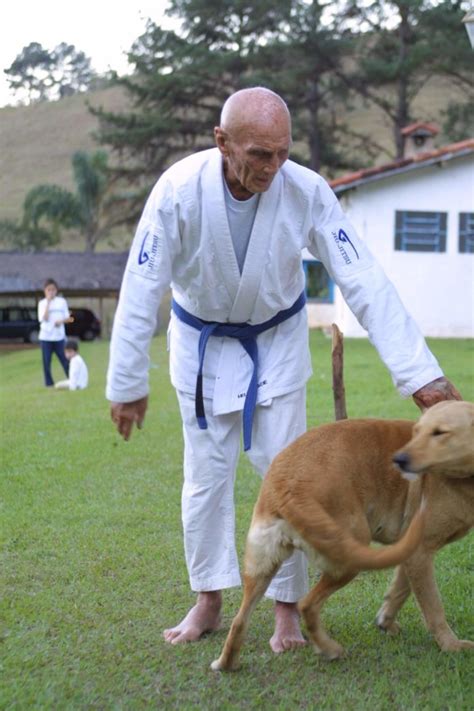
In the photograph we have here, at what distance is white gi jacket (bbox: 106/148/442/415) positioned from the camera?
14.7 feet

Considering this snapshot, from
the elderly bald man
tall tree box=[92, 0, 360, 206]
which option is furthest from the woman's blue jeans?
tall tree box=[92, 0, 360, 206]

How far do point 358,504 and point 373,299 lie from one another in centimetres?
90

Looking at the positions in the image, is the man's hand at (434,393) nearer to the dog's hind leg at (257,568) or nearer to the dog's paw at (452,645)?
the dog's hind leg at (257,568)

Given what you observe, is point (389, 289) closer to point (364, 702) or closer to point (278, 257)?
point (278, 257)

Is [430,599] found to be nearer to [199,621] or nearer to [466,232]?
[199,621]

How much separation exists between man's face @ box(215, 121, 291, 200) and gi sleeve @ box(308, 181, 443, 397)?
38 centimetres

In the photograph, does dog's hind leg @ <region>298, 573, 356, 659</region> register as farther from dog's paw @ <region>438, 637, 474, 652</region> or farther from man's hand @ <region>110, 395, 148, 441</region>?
man's hand @ <region>110, 395, 148, 441</region>

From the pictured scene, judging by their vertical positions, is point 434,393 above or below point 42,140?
below

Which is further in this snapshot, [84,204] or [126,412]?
[84,204]

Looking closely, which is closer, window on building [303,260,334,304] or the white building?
the white building

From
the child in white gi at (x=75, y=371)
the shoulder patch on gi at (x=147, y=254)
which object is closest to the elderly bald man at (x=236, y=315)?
the shoulder patch on gi at (x=147, y=254)

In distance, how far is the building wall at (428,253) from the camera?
2594 centimetres

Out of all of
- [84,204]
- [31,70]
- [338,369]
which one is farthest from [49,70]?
[338,369]

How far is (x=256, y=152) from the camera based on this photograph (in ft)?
14.0
